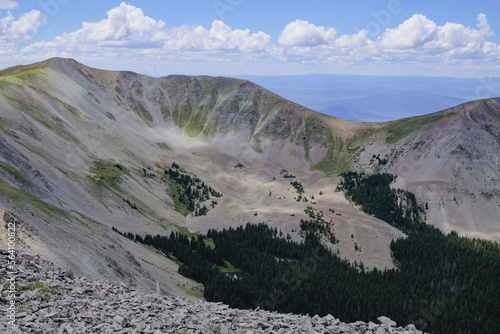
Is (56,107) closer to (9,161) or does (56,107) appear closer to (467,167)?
(9,161)

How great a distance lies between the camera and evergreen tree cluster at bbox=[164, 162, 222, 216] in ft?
563

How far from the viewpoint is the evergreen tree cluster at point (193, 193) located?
563 feet

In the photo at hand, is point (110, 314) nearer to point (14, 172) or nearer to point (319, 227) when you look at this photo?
point (14, 172)

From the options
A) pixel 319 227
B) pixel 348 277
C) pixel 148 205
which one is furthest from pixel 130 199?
pixel 348 277

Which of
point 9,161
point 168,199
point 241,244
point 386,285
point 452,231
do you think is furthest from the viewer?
point 168,199

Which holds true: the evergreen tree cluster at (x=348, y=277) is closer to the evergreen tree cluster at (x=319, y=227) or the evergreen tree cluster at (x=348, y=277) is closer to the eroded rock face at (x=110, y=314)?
the evergreen tree cluster at (x=319, y=227)

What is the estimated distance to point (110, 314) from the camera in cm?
2994

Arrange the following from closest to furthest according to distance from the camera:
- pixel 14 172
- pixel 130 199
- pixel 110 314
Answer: pixel 110 314 → pixel 14 172 → pixel 130 199

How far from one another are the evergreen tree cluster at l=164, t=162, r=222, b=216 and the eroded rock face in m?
130

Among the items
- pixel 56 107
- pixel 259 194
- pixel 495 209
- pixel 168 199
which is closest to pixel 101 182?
pixel 168 199

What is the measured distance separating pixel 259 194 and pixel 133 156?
226 feet

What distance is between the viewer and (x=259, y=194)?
18925cm

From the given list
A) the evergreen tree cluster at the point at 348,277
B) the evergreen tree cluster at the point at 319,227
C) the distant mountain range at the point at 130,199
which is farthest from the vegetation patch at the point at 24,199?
the evergreen tree cluster at the point at 319,227

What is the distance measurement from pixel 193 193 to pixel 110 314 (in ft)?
518
